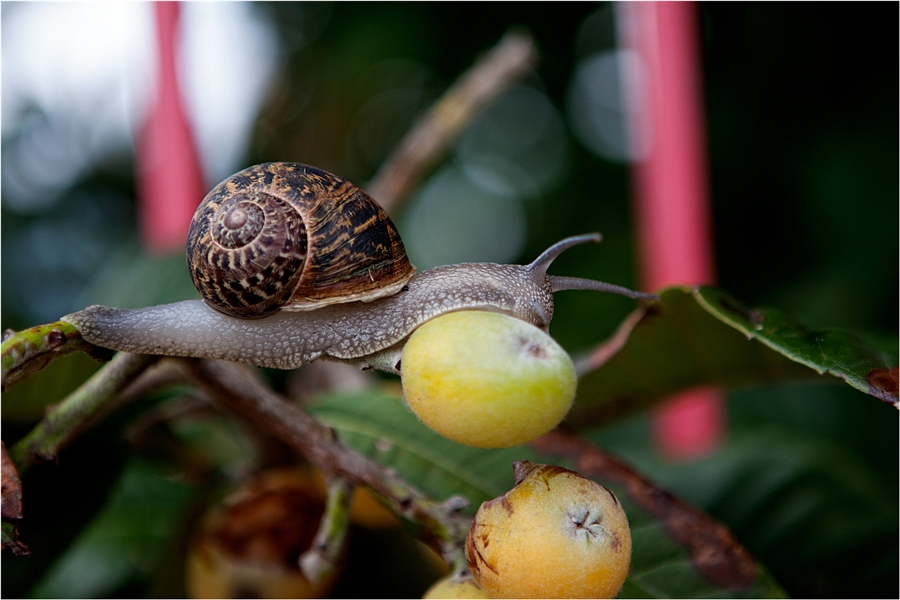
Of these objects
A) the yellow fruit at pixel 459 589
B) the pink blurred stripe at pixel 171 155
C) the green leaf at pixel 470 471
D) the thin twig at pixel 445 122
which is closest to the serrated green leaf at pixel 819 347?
the green leaf at pixel 470 471

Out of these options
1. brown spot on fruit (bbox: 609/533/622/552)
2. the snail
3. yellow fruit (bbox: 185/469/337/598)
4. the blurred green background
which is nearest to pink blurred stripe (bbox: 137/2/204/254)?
the blurred green background

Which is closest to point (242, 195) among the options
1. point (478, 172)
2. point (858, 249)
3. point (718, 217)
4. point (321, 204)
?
point (321, 204)

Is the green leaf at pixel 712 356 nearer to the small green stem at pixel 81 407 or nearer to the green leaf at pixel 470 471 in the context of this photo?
the green leaf at pixel 470 471

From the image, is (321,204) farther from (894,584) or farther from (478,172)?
(478,172)

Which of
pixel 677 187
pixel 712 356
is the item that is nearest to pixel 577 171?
pixel 677 187

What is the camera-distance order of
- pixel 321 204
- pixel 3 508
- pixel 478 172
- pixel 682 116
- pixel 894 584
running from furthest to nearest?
1. pixel 478 172
2. pixel 682 116
3. pixel 894 584
4. pixel 321 204
5. pixel 3 508

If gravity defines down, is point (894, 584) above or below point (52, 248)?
below

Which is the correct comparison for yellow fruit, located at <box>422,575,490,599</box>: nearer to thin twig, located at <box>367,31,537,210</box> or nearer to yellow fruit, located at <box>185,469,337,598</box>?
yellow fruit, located at <box>185,469,337,598</box>

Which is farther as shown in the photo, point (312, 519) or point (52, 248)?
point (52, 248)
